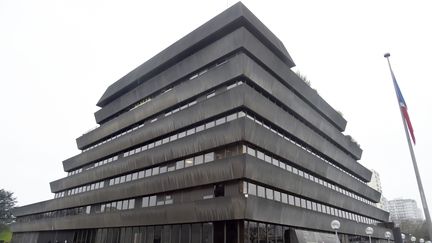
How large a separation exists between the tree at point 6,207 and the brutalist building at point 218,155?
59.3 m

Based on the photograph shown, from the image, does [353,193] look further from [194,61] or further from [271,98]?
[194,61]

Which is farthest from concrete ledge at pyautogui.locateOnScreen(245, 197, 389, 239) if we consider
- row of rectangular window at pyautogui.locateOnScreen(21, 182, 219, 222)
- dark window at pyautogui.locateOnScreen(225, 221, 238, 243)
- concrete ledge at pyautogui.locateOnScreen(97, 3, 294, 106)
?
concrete ledge at pyautogui.locateOnScreen(97, 3, 294, 106)

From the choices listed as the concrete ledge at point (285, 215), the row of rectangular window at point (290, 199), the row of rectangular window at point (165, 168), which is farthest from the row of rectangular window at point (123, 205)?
the concrete ledge at point (285, 215)

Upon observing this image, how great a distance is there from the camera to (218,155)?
28.7 metres

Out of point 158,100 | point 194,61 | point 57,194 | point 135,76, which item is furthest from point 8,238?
point 194,61

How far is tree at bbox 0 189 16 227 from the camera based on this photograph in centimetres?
9462

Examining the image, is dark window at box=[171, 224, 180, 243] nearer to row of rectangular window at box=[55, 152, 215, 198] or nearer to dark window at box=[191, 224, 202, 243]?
dark window at box=[191, 224, 202, 243]

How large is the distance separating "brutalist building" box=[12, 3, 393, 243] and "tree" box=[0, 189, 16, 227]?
5930 cm

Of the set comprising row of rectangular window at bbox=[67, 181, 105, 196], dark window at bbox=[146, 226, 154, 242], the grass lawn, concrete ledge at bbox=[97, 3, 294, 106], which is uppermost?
concrete ledge at bbox=[97, 3, 294, 106]

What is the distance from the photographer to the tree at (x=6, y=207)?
310 feet

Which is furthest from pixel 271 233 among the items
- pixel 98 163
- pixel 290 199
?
pixel 98 163

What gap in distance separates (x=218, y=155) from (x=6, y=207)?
318ft

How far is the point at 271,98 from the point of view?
33531 millimetres

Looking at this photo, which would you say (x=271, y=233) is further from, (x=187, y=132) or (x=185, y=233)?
(x=187, y=132)
